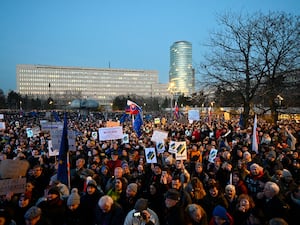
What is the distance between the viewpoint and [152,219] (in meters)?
4.32

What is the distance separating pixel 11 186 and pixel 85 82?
494ft

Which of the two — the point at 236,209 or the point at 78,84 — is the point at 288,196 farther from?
the point at 78,84

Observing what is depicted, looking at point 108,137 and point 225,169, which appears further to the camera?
point 108,137

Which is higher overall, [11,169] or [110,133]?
[110,133]

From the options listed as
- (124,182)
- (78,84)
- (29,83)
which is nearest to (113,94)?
(78,84)

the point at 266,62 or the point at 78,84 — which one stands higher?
the point at 78,84

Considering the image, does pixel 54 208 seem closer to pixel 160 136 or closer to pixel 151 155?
pixel 151 155

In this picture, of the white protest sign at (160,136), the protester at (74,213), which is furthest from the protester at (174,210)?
the white protest sign at (160,136)

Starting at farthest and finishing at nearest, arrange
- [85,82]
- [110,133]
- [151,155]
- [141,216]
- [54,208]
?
[85,82]
[110,133]
[151,155]
[54,208]
[141,216]

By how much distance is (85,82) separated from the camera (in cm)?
15162

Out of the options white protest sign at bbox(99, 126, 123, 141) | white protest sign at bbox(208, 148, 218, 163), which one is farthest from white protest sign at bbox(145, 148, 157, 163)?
white protest sign at bbox(99, 126, 123, 141)

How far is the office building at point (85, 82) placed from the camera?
464 feet

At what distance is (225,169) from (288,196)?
2371mm

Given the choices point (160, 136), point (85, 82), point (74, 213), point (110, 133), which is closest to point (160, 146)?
point (160, 136)
